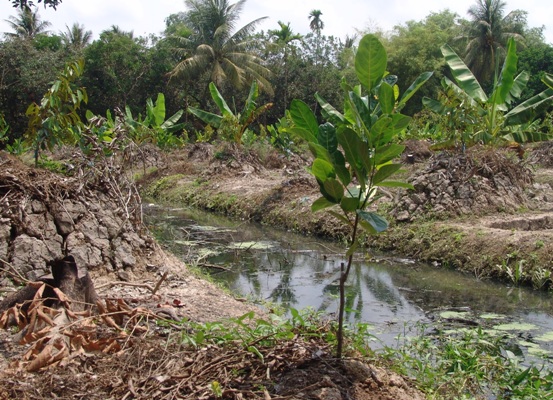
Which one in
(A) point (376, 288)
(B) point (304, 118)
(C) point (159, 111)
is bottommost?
(A) point (376, 288)

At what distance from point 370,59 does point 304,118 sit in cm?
53

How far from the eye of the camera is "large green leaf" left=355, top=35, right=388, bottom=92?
142 inches

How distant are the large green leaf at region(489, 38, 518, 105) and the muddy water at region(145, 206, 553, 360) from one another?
419cm

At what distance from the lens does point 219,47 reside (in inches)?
1102

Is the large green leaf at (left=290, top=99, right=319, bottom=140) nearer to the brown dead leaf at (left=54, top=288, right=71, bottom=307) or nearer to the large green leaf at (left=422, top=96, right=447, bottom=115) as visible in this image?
A: the brown dead leaf at (left=54, top=288, right=71, bottom=307)

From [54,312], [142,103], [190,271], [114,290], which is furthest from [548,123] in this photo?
[142,103]

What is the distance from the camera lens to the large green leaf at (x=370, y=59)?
3.62 meters

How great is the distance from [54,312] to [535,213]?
9272 millimetres

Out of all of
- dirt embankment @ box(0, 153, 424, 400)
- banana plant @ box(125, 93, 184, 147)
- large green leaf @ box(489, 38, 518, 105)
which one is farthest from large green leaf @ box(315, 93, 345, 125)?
banana plant @ box(125, 93, 184, 147)

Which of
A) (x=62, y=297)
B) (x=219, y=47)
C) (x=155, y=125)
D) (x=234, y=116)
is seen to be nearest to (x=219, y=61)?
(x=219, y=47)

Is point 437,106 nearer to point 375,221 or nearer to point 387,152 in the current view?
point 387,152

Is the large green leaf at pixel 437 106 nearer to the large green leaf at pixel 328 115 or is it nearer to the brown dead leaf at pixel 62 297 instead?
the large green leaf at pixel 328 115

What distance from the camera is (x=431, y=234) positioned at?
1002cm

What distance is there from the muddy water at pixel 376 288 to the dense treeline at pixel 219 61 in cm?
1581
